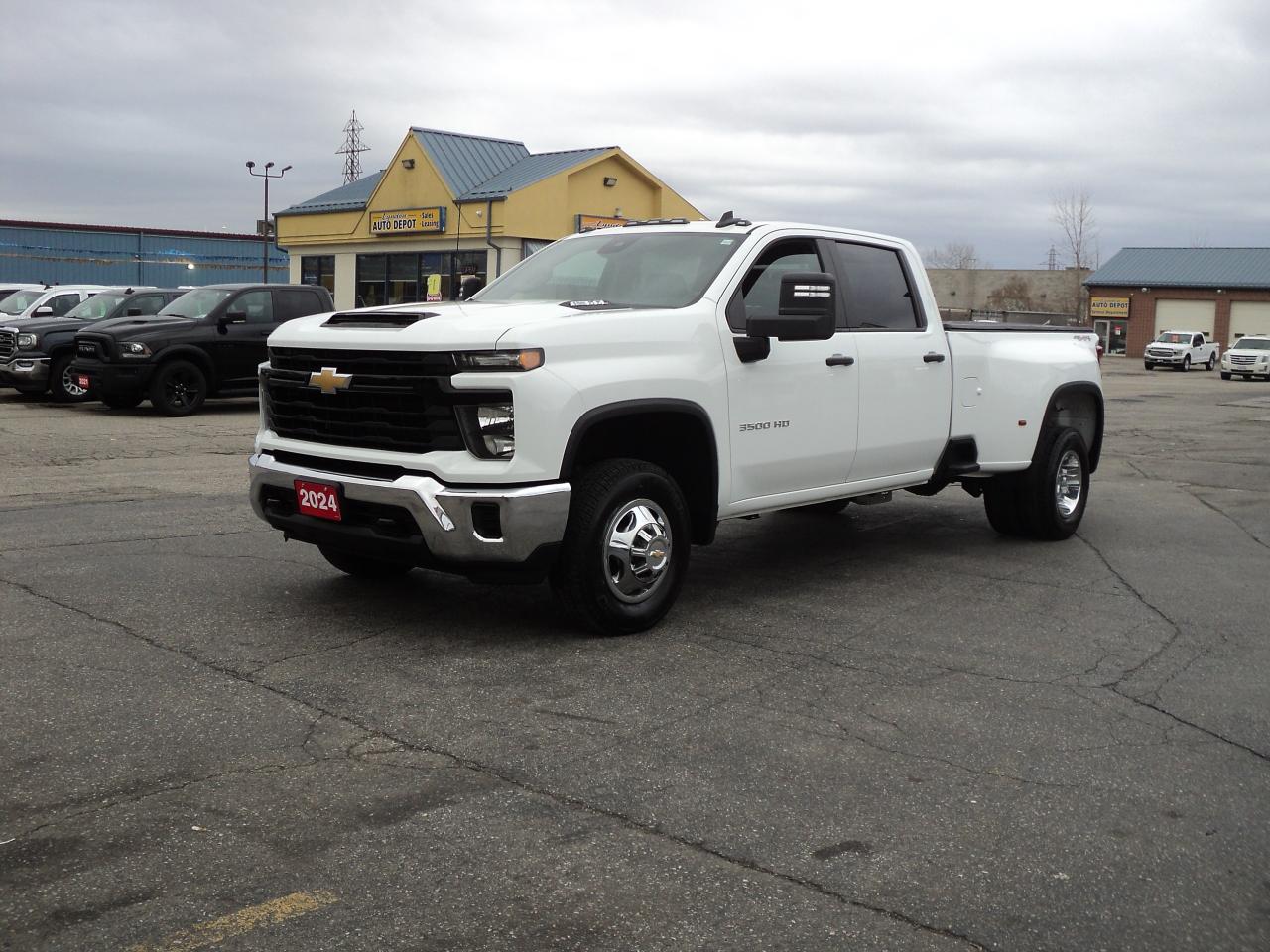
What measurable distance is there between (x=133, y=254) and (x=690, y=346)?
235ft

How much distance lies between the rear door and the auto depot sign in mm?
35474

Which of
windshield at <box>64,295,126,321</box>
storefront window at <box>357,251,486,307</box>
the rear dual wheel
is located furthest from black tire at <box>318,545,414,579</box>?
storefront window at <box>357,251,486,307</box>

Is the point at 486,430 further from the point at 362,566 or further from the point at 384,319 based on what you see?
the point at 362,566

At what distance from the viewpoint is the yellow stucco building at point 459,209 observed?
4059 centimetres

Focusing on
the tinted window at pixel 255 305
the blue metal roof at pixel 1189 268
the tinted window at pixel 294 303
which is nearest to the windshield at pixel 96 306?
the tinted window at pixel 255 305

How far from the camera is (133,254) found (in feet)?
235

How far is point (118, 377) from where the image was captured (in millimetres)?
17500

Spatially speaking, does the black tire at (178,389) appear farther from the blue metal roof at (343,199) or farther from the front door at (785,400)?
the blue metal roof at (343,199)

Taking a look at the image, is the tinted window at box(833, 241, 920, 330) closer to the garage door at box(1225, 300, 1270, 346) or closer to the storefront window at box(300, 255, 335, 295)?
the storefront window at box(300, 255, 335, 295)

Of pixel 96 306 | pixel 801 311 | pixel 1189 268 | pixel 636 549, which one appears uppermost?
pixel 1189 268

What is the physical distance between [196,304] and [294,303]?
4.32 ft

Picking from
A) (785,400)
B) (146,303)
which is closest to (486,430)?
(785,400)

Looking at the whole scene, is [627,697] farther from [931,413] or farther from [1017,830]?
[931,413]

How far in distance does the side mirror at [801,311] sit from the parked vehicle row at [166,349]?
13.0 meters
